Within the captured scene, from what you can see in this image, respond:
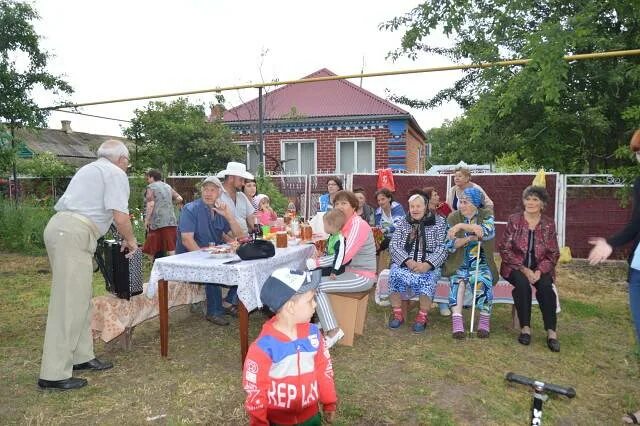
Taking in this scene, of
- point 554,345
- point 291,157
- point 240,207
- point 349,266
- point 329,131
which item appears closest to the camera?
point 554,345

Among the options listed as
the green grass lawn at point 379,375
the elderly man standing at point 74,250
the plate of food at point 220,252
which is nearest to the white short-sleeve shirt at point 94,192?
the elderly man standing at point 74,250

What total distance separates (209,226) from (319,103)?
12.1 meters

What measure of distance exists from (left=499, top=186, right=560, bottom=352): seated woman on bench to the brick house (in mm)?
10152

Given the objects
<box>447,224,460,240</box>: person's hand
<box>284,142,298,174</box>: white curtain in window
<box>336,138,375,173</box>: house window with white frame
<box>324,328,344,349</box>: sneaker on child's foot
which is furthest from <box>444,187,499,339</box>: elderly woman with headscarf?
<box>284,142,298,174</box>: white curtain in window

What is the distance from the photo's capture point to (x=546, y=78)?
211 inches

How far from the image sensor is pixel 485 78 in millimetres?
6645

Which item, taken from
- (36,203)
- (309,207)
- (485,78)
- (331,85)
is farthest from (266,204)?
(331,85)

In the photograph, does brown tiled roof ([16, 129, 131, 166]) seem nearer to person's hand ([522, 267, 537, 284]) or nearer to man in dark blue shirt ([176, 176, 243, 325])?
man in dark blue shirt ([176, 176, 243, 325])

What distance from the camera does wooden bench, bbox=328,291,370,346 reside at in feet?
15.4

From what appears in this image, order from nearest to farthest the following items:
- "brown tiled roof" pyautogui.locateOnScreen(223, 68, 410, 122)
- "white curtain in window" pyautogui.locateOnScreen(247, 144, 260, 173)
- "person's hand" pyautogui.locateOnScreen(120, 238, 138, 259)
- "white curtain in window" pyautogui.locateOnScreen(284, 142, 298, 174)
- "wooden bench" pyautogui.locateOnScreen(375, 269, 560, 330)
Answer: "person's hand" pyautogui.locateOnScreen(120, 238, 138, 259), "wooden bench" pyautogui.locateOnScreen(375, 269, 560, 330), "brown tiled roof" pyautogui.locateOnScreen(223, 68, 410, 122), "white curtain in window" pyautogui.locateOnScreen(284, 142, 298, 174), "white curtain in window" pyautogui.locateOnScreen(247, 144, 260, 173)

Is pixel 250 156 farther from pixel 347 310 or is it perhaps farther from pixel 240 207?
pixel 347 310

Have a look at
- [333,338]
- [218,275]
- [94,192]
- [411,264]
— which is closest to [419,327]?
[411,264]

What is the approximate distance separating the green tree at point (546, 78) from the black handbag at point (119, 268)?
458 centimetres

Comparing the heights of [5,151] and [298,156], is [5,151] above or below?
below
